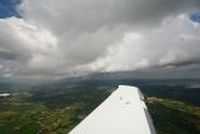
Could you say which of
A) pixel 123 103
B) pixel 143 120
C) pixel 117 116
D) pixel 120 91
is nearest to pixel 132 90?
pixel 120 91

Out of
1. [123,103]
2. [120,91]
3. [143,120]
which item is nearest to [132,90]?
[120,91]

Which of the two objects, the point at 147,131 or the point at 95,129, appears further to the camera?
the point at 95,129

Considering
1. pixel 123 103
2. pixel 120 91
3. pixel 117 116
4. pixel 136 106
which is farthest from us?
pixel 120 91

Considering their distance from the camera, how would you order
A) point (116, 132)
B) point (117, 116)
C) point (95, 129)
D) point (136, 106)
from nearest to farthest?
point (116, 132), point (95, 129), point (117, 116), point (136, 106)

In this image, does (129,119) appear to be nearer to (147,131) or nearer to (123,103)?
(147,131)

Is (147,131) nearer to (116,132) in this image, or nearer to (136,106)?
(116,132)

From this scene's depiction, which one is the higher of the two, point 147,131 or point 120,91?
point 120,91
